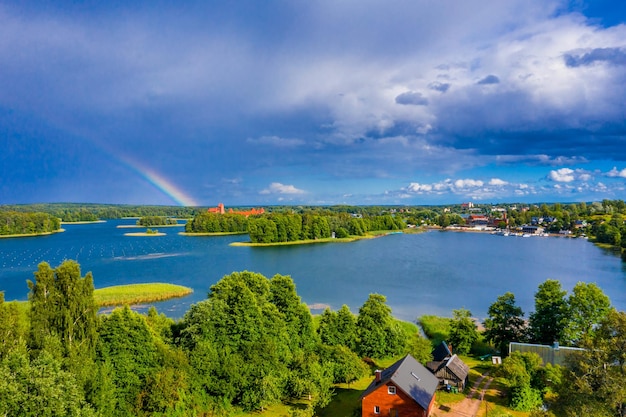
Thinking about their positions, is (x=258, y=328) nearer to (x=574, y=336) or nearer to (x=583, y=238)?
(x=574, y=336)

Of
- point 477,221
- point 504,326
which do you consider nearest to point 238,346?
point 504,326

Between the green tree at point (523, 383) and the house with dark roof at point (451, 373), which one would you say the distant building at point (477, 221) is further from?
the green tree at point (523, 383)

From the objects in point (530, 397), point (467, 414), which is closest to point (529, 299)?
point (530, 397)

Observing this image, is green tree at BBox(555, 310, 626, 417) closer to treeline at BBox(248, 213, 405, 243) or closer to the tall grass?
the tall grass

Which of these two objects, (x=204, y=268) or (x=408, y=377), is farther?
(x=204, y=268)

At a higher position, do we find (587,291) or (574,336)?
(587,291)

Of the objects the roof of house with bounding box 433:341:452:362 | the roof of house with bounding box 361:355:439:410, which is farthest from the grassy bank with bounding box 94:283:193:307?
the roof of house with bounding box 361:355:439:410

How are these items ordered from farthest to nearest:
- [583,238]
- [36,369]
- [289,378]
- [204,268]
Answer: [583,238]
[204,268]
[289,378]
[36,369]
